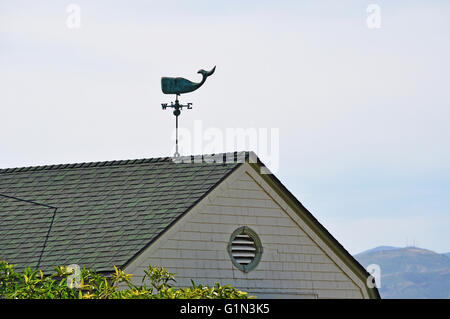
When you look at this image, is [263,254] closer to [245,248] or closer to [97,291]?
[245,248]

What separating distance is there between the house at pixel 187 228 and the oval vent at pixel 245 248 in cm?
3

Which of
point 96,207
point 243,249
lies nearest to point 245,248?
point 243,249

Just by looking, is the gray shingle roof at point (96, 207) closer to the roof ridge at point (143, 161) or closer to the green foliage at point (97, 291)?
the roof ridge at point (143, 161)

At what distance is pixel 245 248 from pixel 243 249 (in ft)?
0.23

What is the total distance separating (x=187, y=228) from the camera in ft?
91.6

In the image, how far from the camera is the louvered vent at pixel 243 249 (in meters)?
28.8

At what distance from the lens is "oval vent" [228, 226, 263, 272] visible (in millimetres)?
28781

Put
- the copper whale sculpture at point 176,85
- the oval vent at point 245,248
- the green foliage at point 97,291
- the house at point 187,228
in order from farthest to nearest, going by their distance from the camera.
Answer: the copper whale sculpture at point 176,85 < the oval vent at point 245,248 < the house at point 187,228 < the green foliage at point 97,291

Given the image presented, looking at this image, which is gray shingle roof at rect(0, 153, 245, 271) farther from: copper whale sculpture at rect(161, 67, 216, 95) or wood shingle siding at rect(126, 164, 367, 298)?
copper whale sculpture at rect(161, 67, 216, 95)

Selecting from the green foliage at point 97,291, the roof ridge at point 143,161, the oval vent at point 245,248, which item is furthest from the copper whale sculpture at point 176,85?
the green foliage at point 97,291

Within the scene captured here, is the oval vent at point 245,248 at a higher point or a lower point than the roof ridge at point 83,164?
lower

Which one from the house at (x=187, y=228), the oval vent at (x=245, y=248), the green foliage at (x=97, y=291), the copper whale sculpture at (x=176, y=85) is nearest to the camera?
the green foliage at (x=97, y=291)

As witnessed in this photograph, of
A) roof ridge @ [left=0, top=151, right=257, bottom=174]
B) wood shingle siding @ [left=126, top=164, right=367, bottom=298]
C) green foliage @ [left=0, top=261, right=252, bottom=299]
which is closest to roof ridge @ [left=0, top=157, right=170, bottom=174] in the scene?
roof ridge @ [left=0, top=151, right=257, bottom=174]

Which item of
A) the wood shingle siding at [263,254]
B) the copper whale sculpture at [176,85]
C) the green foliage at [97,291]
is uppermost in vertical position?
the copper whale sculpture at [176,85]
